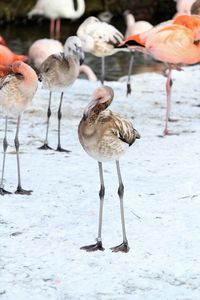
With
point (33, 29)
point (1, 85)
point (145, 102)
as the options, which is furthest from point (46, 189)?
point (33, 29)

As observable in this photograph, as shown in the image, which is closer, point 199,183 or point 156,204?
point 156,204

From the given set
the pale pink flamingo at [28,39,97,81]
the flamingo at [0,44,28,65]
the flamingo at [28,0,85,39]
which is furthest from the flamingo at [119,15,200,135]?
the flamingo at [28,0,85,39]

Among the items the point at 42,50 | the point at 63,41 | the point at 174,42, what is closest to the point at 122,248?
the point at 174,42

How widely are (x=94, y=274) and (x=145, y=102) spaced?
4881mm

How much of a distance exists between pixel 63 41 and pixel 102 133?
13737mm

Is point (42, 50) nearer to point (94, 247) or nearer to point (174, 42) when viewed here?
point (174, 42)

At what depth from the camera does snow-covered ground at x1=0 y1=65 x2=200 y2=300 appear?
3.91 metres

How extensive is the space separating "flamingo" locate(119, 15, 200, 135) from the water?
555 centimetres

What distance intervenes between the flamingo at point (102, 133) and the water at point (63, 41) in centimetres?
838

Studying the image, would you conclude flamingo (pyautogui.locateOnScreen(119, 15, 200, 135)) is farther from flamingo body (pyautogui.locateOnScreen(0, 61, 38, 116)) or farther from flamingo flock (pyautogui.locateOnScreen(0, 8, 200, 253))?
flamingo body (pyautogui.locateOnScreen(0, 61, 38, 116))

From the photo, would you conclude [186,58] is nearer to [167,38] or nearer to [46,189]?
[167,38]

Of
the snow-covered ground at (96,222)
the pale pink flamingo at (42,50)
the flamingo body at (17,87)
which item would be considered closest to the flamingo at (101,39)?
the snow-covered ground at (96,222)

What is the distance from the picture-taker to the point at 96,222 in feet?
15.6

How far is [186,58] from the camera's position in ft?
23.2
